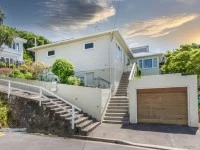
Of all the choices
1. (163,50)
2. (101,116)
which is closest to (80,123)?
(101,116)

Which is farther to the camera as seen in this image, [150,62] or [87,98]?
[150,62]

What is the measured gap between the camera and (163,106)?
13.4 metres

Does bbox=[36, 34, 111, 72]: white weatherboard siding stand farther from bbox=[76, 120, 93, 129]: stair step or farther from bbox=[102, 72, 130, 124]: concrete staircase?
bbox=[76, 120, 93, 129]: stair step

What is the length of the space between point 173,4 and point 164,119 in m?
7.17

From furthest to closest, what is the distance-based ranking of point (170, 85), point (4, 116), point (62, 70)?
point (62, 70)
point (170, 85)
point (4, 116)

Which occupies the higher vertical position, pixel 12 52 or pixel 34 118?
pixel 12 52

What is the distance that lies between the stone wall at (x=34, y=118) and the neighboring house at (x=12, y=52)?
18.5m

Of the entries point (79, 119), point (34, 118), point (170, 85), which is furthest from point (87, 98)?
point (170, 85)

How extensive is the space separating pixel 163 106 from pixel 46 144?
788 cm

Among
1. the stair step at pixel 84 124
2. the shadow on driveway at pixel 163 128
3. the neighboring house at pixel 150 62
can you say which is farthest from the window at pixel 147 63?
the stair step at pixel 84 124

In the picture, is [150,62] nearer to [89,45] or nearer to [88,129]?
[89,45]

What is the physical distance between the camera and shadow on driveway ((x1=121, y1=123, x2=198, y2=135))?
11.4 m

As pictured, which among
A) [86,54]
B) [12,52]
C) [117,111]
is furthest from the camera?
[12,52]

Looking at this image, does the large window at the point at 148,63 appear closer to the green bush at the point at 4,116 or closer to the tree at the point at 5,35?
the tree at the point at 5,35
